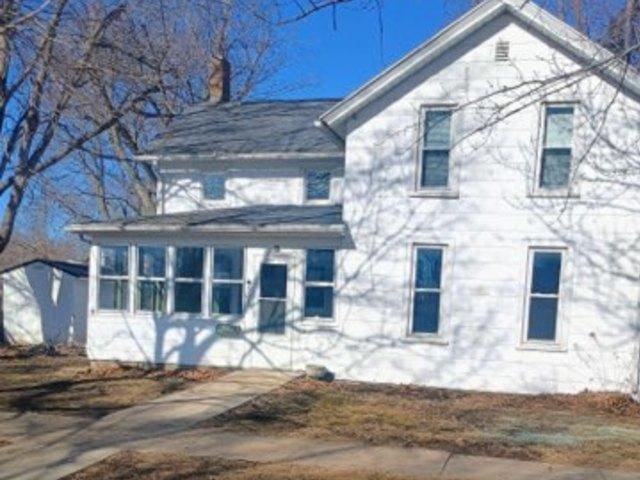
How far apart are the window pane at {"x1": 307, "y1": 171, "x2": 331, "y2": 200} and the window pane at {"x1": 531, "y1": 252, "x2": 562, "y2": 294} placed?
5.46 m

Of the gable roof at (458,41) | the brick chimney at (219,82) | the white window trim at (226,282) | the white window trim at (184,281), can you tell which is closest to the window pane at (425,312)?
the white window trim at (226,282)

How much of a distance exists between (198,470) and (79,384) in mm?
6559

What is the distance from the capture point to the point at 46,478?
7.23 meters

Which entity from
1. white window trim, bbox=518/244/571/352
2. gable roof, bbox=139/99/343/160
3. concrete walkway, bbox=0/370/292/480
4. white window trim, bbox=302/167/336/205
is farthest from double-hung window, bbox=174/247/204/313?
white window trim, bbox=518/244/571/352

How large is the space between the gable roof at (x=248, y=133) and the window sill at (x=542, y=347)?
19.3 ft

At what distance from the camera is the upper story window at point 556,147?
13.1 meters

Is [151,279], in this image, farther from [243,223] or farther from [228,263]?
[243,223]

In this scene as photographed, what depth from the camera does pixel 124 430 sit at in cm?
948

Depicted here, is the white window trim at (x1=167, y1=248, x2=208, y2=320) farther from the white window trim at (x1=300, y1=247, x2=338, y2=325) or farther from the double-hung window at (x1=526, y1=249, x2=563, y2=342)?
the double-hung window at (x1=526, y1=249, x2=563, y2=342)

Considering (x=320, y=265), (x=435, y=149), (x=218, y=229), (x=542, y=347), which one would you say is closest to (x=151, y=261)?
(x=218, y=229)

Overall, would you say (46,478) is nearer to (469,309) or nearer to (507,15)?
(469,309)

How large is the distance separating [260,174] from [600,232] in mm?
7923

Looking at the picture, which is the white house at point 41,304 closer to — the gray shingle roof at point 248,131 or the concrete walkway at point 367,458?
the gray shingle roof at point 248,131

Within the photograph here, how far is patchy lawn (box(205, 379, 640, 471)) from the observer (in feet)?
29.5
